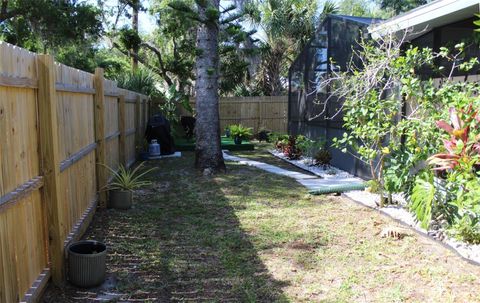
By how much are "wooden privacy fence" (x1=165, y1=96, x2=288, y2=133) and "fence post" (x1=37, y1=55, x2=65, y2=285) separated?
1494 centimetres

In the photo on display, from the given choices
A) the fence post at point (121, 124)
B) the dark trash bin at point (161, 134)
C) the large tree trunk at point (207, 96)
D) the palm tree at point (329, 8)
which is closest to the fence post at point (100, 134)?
the fence post at point (121, 124)

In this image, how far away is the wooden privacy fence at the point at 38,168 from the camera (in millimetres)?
2598

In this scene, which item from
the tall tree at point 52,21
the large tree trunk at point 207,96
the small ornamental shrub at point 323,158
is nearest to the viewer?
the large tree trunk at point 207,96

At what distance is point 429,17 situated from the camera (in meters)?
5.96

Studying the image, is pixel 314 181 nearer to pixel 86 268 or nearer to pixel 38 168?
pixel 86 268

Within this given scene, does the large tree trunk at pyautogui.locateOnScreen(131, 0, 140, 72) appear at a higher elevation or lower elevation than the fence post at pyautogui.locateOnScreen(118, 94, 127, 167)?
higher

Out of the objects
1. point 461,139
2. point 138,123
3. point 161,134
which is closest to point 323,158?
point 161,134

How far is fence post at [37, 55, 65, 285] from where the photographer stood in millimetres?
3273

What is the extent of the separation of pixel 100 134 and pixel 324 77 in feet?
18.9

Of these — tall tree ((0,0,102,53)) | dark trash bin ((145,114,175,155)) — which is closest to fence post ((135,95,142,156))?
dark trash bin ((145,114,175,155))

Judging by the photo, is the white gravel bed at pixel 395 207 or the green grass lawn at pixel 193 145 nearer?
the white gravel bed at pixel 395 207

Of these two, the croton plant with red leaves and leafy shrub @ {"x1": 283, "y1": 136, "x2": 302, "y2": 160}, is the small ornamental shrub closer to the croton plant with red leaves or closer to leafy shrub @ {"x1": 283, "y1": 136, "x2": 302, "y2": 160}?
leafy shrub @ {"x1": 283, "y1": 136, "x2": 302, "y2": 160}

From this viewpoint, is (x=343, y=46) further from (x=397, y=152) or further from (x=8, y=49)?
(x=8, y=49)

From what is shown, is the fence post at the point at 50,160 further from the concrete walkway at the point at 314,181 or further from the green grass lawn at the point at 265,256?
the concrete walkway at the point at 314,181
